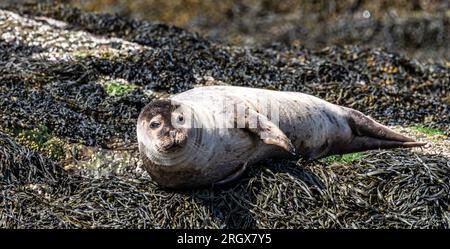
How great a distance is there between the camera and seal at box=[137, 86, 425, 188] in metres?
7.01

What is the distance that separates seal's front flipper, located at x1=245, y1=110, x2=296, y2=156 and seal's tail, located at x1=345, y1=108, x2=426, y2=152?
1157mm

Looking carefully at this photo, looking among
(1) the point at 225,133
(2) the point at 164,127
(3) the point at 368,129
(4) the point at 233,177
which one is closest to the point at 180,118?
(2) the point at 164,127

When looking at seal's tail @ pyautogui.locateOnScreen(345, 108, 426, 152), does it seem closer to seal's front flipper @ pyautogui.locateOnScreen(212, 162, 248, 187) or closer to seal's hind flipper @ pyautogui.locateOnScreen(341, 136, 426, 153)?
seal's hind flipper @ pyautogui.locateOnScreen(341, 136, 426, 153)

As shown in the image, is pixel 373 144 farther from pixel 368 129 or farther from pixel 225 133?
pixel 225 133

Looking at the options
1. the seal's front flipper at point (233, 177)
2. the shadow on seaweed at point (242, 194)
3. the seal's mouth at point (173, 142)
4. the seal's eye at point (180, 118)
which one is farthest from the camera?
the seal's front flipper at point (233, 177)

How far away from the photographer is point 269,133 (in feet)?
23.9

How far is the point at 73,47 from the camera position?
414 inches

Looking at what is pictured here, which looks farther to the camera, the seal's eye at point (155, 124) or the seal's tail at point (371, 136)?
the seal's tail at point (371, 136)

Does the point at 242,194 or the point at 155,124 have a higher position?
the point at 155,124

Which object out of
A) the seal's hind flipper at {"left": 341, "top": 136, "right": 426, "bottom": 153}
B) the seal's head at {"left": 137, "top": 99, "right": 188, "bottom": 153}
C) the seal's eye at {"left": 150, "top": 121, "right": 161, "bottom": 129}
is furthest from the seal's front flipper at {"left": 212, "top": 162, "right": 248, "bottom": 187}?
the seal's hind flipper at {"left": 341, "top": 136, "right": 426, "bottom": 153}

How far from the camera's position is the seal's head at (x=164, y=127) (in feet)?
22.7

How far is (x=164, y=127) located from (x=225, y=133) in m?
0.52

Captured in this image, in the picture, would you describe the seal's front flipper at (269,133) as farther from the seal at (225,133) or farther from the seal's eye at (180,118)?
the seal's eye at (180,118)

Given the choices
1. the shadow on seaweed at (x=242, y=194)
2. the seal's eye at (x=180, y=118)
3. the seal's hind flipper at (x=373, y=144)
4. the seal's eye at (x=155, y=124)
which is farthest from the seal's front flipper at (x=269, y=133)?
the seal's hind flipper at (x=373, y=144)
